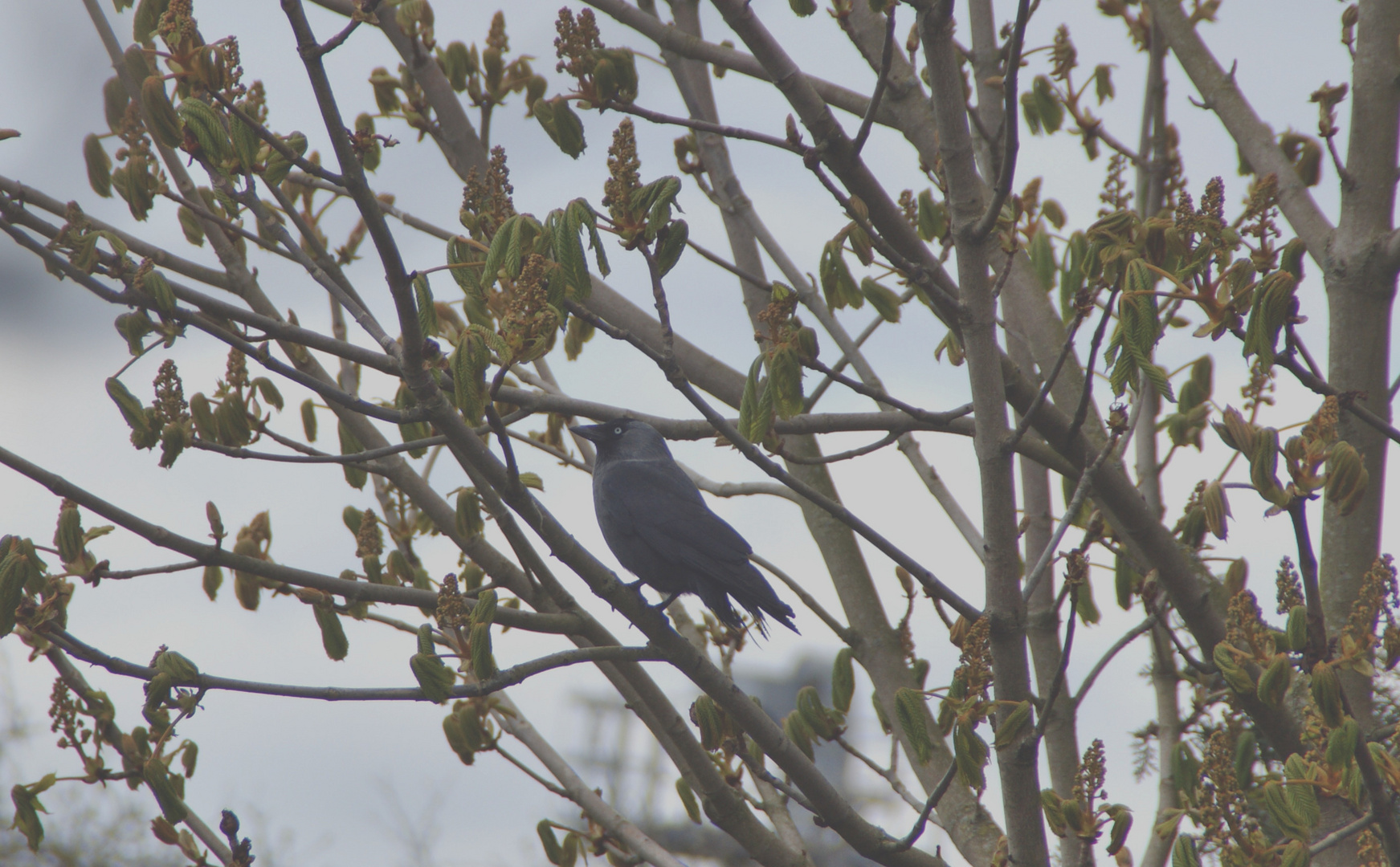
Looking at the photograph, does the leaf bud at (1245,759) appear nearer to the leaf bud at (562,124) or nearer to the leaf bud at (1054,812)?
the leaf bud at (1054,812)

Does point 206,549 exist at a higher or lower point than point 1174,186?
lower

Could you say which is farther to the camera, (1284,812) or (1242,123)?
(1242,123)

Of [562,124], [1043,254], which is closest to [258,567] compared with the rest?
[562,124]

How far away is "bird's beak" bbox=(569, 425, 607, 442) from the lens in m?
4.97

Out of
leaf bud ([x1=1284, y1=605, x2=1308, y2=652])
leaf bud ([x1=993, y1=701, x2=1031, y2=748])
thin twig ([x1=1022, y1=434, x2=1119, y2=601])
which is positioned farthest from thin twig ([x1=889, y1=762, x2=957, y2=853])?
leaf bud ([x1=1284, y1=605, x2=1308, y2=652])

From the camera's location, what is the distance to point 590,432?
16.4 feet

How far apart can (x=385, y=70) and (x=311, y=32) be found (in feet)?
8.31

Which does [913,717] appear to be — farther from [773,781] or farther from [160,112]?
[160,112]

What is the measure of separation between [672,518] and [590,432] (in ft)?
2.08

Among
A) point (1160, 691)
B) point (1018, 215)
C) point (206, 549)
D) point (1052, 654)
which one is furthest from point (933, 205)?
point (206, 549)

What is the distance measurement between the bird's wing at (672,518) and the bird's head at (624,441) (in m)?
0.12

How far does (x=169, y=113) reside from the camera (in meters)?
2.71

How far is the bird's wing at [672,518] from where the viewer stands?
4.48 m

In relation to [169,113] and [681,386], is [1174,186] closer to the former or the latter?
[681,386]
